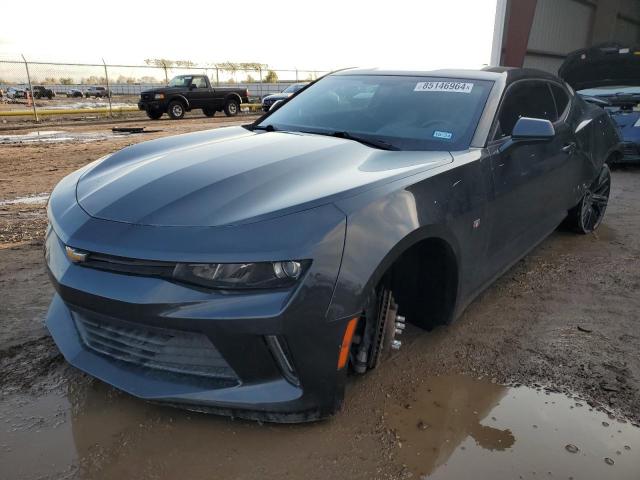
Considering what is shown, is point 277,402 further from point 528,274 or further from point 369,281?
point 528,274

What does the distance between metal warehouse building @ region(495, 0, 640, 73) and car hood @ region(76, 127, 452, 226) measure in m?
14.9

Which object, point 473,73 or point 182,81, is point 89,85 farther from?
point 473,73

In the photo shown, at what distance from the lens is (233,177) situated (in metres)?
2.18

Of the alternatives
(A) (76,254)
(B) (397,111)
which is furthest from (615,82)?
(A) (76,254)

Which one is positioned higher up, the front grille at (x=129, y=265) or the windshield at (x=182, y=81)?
the windshield at (x=182, y=81)

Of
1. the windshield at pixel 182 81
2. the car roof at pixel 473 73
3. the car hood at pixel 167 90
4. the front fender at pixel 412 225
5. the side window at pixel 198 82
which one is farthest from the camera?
the side window at pixel 198 82

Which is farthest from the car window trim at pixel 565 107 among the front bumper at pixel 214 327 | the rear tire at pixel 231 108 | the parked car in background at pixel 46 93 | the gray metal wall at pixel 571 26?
the parked car in background at pixel 46 93

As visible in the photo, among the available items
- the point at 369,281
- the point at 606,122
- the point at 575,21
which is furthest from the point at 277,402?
the point at 575,21

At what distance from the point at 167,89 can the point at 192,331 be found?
17864 mm

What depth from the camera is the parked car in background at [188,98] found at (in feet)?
58.1

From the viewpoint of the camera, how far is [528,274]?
387 cm

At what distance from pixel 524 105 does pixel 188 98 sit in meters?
17.1

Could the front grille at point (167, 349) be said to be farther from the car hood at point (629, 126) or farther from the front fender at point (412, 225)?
the car hood at point (629, 126)

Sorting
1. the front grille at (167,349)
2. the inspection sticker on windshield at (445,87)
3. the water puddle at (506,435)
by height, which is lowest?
the water puddle at (506,435)
